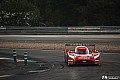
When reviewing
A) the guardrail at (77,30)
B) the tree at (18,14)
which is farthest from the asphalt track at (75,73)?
the tree at (18,14)

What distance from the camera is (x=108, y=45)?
1297 inches

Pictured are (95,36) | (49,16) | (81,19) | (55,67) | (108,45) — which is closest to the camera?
(55,67)

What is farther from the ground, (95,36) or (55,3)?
(55,3)

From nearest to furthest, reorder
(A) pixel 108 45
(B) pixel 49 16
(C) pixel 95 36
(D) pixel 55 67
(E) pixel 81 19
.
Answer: (D) pixel 55 67 → (A) pixel 108 45 → (C) pixel 95 36 → (E) pixel 81 19 → (B) pixel 49 16

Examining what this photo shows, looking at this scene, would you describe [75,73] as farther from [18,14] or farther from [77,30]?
[18,14]

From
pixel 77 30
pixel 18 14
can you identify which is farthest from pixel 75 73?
pixel 18 14

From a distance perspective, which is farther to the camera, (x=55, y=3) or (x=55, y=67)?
(x=55, y=3)

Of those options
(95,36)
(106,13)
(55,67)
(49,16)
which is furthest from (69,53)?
(49,16)

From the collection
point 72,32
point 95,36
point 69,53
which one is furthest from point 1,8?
point 69,53

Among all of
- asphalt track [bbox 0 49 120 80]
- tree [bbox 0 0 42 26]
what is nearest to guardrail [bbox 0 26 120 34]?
tree [bbox 0 0 42 26]

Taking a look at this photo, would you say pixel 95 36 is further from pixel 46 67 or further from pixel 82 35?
pixel 46 67

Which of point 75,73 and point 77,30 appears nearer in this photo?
point 75,73

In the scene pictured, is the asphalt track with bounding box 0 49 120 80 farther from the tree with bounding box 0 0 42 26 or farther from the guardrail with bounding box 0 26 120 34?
the tree with bounding box 0 0 42 26

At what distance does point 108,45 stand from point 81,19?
35.9 metres
